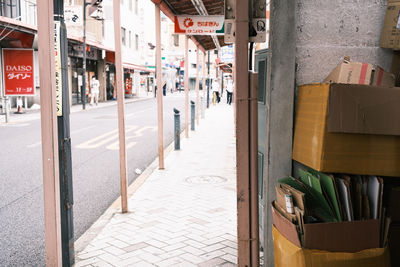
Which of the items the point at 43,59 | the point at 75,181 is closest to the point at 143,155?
the point at 75,181

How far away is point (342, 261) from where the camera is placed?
2566 mm

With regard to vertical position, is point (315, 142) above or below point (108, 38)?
below

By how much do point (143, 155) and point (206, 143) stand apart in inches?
89.1

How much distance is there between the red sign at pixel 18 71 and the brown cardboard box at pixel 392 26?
1662 centimetres

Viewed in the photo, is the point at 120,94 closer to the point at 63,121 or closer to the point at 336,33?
the point at 63,121

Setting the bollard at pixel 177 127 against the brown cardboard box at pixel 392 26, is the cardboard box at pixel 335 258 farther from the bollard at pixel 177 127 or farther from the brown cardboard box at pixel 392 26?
the bollard at pixel 177 127

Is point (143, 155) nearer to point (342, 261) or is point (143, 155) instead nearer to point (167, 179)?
point (167, 179)

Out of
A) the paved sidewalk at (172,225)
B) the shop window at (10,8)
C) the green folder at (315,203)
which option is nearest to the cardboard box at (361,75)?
the green folder at (315,203)

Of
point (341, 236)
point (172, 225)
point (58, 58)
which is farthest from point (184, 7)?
point (341, 236)

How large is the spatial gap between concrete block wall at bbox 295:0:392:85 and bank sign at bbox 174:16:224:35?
677 cm

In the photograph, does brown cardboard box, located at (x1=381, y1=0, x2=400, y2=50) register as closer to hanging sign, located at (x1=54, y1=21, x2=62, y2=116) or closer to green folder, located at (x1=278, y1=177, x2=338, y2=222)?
green folder, located at (x1=278, y1=177, x2=338, y2=222)

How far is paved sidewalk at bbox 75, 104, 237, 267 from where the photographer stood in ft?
13.5

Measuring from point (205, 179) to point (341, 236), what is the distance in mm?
5054

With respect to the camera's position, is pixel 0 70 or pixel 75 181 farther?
pixel 0 70
